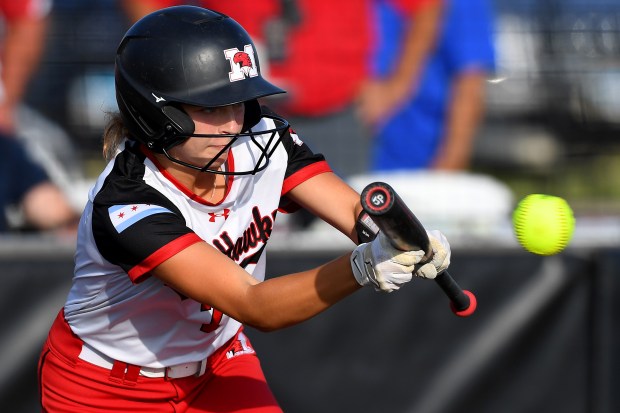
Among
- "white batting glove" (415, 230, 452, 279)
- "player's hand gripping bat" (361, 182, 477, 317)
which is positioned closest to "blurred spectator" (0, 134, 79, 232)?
"white batting glove" (415, 230, 452, 279)

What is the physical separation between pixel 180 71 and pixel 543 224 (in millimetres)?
1197

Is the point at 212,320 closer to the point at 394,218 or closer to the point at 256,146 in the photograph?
the point at 256,146

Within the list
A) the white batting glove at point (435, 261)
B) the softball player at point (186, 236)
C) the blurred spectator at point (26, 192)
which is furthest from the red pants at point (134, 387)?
the blurred spectator at point (26, 192)

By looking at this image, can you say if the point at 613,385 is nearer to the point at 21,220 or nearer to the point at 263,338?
the point at 263,338

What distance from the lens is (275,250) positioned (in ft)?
15.9

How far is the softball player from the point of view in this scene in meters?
2.88

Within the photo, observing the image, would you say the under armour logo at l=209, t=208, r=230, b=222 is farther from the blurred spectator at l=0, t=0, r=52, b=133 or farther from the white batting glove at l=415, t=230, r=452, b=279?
the blurred spectator at l=0, t=0, r=52, b=133

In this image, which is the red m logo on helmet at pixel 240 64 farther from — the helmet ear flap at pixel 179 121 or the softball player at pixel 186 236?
the helmet ear flap at pixel 179 121

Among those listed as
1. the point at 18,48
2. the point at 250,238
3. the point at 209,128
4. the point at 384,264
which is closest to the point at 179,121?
the point at 209,128

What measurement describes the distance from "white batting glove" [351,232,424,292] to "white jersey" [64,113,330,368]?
1.96 feet

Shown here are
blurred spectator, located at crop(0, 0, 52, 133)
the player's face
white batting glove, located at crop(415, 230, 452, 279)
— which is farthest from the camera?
blurred spectator, located at crop(0, 0, 52, 133)

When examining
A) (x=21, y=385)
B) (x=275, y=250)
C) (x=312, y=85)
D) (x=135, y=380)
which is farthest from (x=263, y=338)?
(x=312, y=85)

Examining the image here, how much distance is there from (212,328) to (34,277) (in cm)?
169

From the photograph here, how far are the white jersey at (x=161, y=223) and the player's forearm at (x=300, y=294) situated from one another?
34 cm
